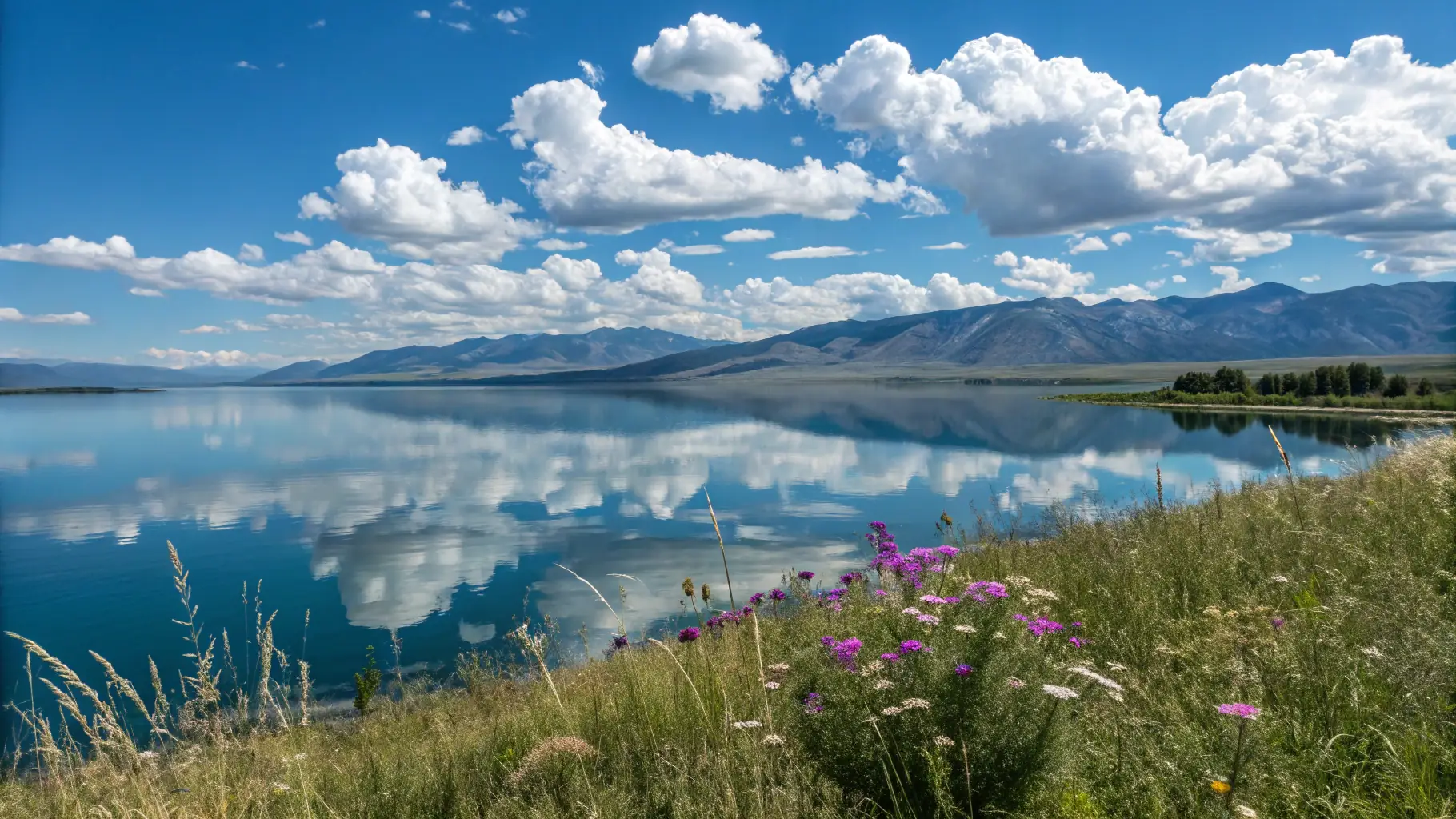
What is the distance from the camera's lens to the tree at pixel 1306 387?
3211 inches

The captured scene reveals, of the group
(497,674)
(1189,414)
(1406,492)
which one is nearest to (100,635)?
(497,674)

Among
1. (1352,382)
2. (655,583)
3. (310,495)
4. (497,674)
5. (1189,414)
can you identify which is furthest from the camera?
(1352,382)

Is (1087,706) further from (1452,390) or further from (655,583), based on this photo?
(1452,390)

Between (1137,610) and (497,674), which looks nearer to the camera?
(1137,610)

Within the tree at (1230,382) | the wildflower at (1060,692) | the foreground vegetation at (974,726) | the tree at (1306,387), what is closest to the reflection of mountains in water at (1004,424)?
the tree at (1306,387)

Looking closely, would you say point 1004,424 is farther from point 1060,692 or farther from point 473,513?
point 1060,692

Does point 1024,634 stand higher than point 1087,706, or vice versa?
point 1024,634

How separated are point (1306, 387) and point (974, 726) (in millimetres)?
101775

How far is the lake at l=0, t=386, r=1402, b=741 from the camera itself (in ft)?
43.5

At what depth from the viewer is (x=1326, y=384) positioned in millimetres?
81125

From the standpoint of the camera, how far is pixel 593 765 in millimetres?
4121

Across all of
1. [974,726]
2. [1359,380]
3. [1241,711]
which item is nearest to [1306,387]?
[1359,380]

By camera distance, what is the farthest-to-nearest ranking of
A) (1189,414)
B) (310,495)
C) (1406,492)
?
(1189,414), (310,495), (1406,492)

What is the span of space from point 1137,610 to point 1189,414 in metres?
78.5
